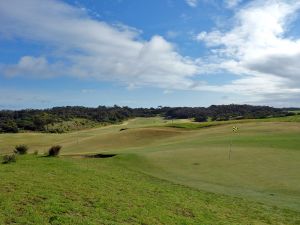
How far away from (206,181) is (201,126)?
50.2 m

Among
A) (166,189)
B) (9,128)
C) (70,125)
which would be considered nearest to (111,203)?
(166,189)

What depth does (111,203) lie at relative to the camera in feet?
52.7

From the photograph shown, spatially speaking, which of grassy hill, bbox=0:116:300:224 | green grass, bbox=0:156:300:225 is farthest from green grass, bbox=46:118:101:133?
green grass, bbox=0:156:300:225

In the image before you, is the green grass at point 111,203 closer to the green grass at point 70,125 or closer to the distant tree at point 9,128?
the distant tree at point 9,128

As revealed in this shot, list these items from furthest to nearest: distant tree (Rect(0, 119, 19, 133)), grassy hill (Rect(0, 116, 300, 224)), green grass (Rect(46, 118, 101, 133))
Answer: green grass (Rect(46, 118, 101, 133))
distant tree (Rect(0, 119, 19, 133))
grassy hill (Rect(0, 116, 300, 224))

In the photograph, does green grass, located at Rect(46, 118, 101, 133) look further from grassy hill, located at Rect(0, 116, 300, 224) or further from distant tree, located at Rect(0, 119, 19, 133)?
grassy hill, located at Rect(0, 116, 300, 224)

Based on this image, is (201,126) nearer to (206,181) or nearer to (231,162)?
(231,162)

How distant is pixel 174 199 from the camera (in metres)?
19.1

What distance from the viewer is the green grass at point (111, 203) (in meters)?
13.4

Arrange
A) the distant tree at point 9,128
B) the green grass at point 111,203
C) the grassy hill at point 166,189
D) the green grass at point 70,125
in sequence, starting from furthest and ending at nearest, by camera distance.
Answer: the green grass at point 70,125
the distant tree at point 9,128
the grassy hill at point 166,189
the green grass at point 111,203

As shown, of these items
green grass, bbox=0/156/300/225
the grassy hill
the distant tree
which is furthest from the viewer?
the distant tree

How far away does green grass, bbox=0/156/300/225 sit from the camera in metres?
13.4

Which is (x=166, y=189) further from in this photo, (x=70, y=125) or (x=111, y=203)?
(x=70, y=125)

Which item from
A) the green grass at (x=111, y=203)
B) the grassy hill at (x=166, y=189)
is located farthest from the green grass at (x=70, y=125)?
the green grass at (x=111, y=203)
